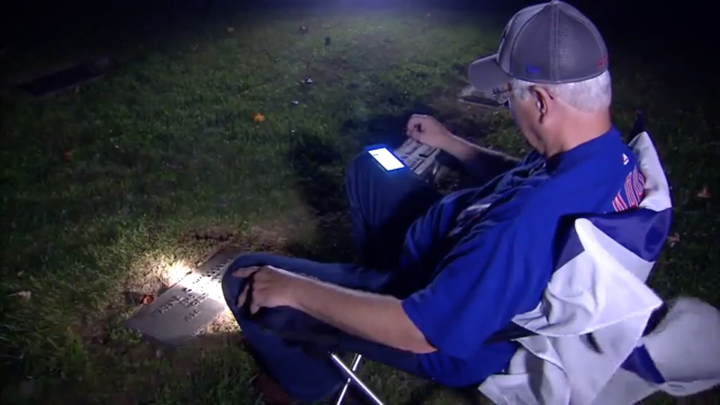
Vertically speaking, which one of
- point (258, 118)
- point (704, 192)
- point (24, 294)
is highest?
point (258, 118)

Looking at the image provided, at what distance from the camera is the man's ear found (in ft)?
6.47

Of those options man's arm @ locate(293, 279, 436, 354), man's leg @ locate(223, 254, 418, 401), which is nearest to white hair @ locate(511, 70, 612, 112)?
man's arm @ locate(293, 279, 436, 354)

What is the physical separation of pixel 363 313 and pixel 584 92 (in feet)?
2.93

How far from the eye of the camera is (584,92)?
196cm

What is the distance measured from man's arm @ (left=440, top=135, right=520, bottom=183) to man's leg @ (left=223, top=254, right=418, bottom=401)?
77cm

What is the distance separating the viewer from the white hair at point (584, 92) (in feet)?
6.40

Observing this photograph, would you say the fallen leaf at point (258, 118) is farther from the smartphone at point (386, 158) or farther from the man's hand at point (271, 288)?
the man's hand at point (271, 288)

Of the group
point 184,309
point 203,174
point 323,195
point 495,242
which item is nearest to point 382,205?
point 495,242

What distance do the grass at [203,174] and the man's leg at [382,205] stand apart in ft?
2.25

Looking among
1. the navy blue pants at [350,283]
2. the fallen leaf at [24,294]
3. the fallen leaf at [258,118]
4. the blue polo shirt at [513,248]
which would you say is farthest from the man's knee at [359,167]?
the fallen leaf at [258,118]

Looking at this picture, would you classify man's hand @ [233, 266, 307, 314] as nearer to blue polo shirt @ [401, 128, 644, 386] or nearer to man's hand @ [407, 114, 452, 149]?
blue polo shirt @ [401, 128, 644, 386]

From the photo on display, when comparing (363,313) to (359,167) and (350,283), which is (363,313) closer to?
(350,283)

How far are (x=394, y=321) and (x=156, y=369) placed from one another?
67.2 inches

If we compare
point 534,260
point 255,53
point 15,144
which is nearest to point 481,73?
point 534,260
